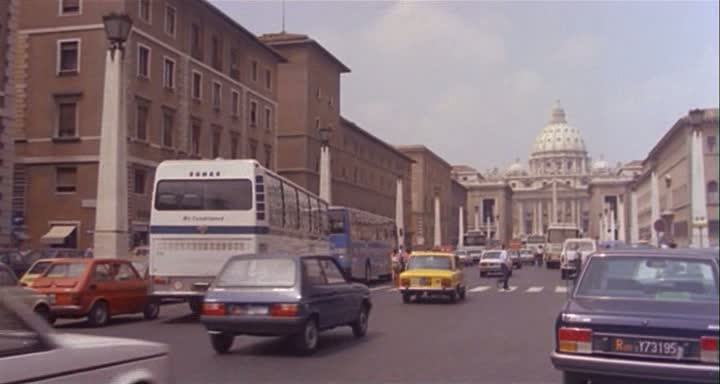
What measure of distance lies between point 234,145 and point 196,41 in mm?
8556

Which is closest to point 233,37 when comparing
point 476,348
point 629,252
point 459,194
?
point 476,348

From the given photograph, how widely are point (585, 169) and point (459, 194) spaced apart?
39.1 metres

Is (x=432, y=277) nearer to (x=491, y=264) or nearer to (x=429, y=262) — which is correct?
(x=429, y=262)

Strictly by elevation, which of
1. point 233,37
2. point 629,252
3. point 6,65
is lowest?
point 629,252

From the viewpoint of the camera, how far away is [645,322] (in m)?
8.34

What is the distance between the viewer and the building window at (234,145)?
2265 inches

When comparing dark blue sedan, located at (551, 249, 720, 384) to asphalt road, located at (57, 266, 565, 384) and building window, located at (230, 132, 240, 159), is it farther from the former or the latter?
building window, located at (230, 132, 240, 159)

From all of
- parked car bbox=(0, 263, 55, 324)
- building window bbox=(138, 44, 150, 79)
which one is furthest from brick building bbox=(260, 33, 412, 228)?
parked car bbox=(0, 263, 55, 324)

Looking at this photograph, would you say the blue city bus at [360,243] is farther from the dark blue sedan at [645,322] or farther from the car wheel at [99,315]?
the dark blue sedan at [645,322]

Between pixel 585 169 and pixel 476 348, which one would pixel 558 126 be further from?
pixel 476 348

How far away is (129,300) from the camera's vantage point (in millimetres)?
19078

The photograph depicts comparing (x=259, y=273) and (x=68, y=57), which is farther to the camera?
(x=68, y=57)

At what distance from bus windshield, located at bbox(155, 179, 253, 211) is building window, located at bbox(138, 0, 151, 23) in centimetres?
2667

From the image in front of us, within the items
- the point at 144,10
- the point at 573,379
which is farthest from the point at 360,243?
the point at 573,379
